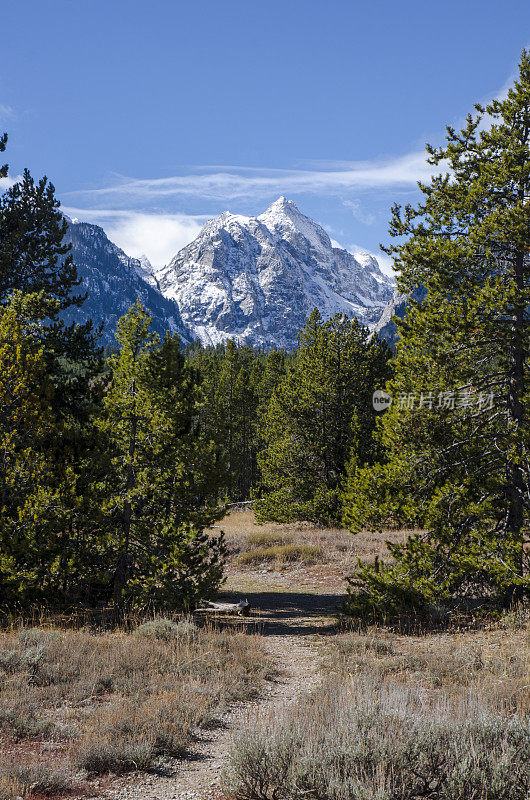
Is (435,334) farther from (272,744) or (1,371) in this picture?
(1,371)

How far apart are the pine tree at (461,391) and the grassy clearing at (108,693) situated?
3.36 meters

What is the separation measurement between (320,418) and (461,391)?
1406 cm

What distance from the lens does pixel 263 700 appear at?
22.5 feet

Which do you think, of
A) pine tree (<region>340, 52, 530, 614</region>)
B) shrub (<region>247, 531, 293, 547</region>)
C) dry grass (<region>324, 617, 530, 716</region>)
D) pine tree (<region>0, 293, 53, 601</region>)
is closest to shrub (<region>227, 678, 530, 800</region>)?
dry grass (<region>324, 617, 530, 716</region>)

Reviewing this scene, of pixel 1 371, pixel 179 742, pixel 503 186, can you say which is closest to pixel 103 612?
pixel 1 371

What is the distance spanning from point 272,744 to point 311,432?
19770mm

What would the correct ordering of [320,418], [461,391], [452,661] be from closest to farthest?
[452,661] → [461,391] → [320,418]

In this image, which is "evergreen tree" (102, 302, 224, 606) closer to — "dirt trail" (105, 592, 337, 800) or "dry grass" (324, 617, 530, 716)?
"dirt trail" (105, 592, 337, 800)

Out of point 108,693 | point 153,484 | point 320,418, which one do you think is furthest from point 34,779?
point 320,418

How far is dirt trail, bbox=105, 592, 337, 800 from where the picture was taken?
476 centimetres

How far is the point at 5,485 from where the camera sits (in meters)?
10.4

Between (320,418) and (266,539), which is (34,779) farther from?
(320,418)

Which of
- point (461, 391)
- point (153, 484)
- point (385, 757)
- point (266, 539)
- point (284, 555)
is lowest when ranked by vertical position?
point (284, 555)

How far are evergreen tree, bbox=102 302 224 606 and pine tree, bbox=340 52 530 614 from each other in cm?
307
